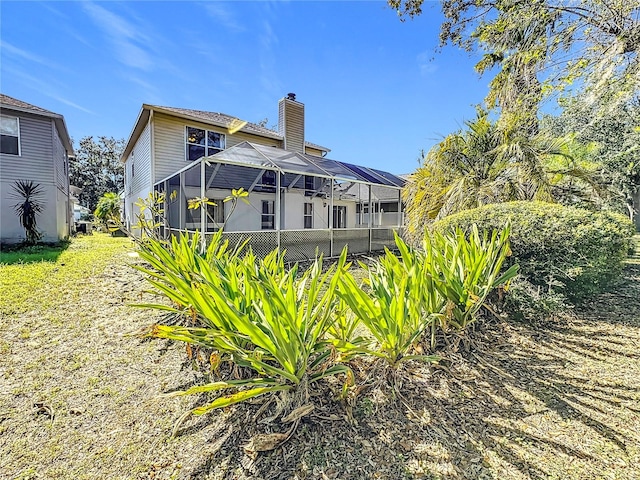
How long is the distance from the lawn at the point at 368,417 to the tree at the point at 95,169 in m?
36.3

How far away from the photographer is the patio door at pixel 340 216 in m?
16.1

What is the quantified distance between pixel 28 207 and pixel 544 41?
1621 centimetres

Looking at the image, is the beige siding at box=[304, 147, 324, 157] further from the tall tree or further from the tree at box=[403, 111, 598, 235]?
the tree at box=[403, 111, 598, 235]

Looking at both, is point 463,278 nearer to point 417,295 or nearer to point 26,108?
point 417,295

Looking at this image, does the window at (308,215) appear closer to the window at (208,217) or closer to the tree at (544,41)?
the window at (208,217)

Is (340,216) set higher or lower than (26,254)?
higher

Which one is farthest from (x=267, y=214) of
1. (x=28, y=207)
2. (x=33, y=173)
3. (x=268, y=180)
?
(x=33, y=173)

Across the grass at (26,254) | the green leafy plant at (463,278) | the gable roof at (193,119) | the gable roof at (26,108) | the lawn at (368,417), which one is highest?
the gable roof at (193,119)

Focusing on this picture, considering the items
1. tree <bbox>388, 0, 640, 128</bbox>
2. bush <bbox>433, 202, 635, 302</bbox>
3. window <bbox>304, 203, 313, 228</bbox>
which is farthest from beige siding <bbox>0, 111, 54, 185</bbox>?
bush <bbox>433, 202, 635, 302</bbox>

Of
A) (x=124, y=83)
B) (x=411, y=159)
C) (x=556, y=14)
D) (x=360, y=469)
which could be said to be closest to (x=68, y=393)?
(x=360, y=469)

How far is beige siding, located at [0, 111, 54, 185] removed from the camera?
11109 millimetres

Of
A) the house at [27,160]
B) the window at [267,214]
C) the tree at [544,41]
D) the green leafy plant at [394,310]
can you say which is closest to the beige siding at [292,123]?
the window at [267,214]

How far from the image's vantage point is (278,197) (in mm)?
8727

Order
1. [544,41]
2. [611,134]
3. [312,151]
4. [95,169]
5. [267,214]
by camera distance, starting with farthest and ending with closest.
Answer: [95,169]
[312,151]
[611,134]
[267,214]
[544,41]
